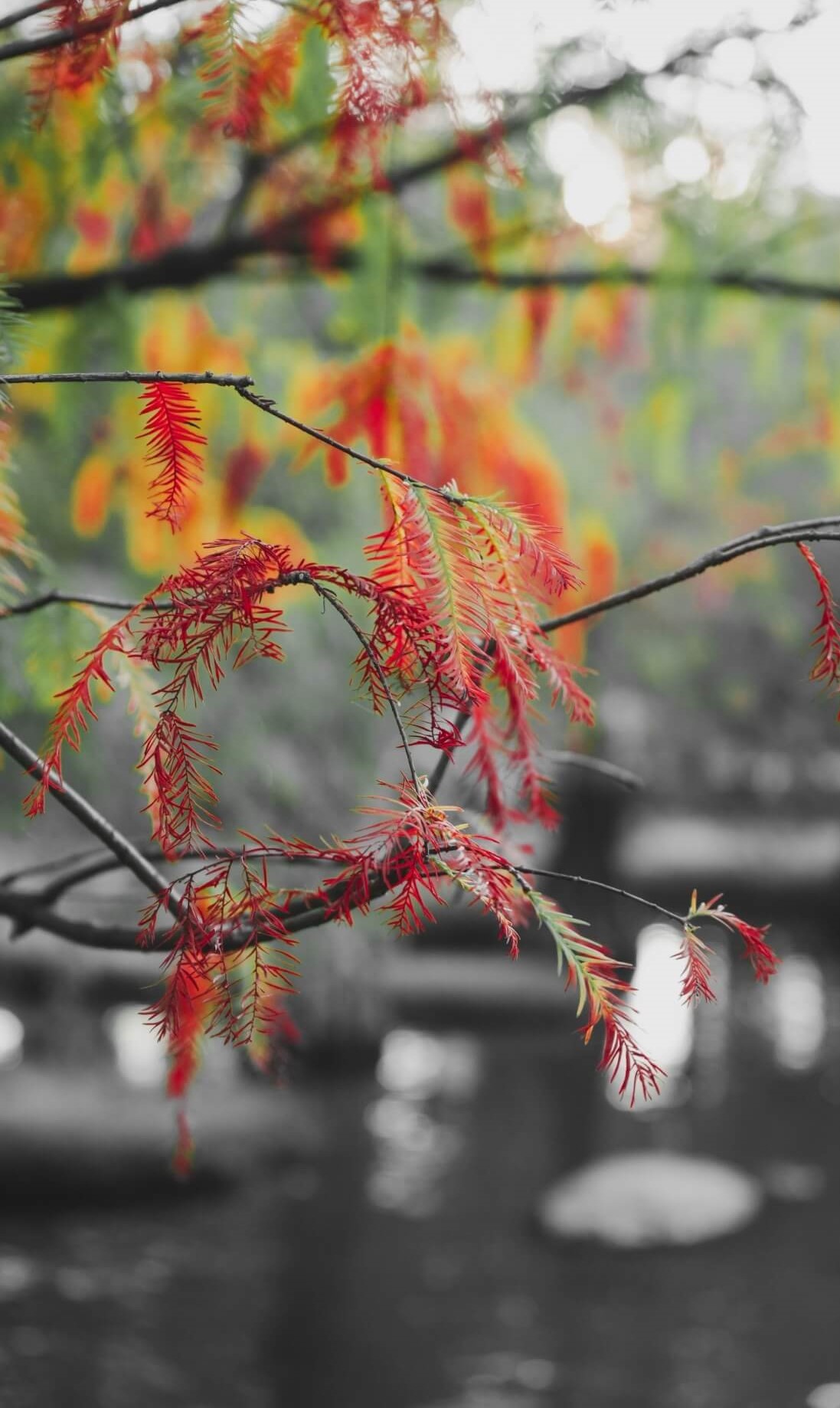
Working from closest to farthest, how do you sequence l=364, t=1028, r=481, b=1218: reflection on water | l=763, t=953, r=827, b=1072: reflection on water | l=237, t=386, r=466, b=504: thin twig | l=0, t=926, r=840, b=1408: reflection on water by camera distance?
l=237, t=386, r=466, b=504: thin twig → l=0, t=926, r=840, b=1408: reflection on water → l=364, t=1028, r=481, b=1218: reflection on water → l=763, t=953, r=827, b=1072: reflection on water

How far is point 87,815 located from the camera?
0.64m

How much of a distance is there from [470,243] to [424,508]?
1422 mm

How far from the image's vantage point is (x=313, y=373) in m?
1.91

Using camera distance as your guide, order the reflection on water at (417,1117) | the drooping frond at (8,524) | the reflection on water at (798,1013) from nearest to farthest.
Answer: the drooping frond at (8,524) → the reflection on water at (417,1117) → the reflection on water at (798,1013)

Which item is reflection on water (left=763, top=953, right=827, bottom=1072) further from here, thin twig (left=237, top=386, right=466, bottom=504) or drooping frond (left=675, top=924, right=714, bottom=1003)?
thin twig (left=237, top=386, right=466, bottom=504)

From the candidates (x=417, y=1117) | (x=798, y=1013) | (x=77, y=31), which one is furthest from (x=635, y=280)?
(x=798, y=1013)

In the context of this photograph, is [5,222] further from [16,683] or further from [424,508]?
[424,508]

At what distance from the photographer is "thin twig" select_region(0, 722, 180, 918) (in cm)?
61

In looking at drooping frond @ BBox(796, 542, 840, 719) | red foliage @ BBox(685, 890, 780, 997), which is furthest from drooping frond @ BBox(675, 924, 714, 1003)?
drooping frond @ BBox(796, 542, 840, 719)

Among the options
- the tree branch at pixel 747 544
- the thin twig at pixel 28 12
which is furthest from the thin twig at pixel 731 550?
the thin twig at pixel 28 12

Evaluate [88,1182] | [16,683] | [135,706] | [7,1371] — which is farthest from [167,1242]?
[135,706]

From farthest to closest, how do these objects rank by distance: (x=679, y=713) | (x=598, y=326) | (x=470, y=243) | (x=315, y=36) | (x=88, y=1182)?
(x=679, y=713) < (x=88, y=1182) < (x=598, y=326) < (x=470, y=243) < (x=315, y=36)

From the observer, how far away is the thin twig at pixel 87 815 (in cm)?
61

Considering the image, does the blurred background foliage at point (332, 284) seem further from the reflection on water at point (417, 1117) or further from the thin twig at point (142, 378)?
the reflection on water at point (417, 1117)
